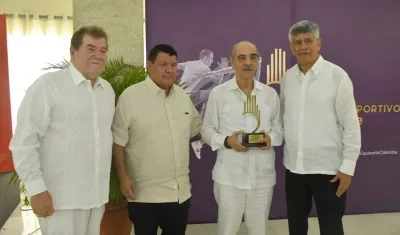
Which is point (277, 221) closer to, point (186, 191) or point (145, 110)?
point (186, 191)

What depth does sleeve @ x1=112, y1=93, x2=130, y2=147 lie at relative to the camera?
206 cm

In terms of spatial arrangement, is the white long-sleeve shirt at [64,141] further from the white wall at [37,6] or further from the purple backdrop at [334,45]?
the white wall at [37,6]

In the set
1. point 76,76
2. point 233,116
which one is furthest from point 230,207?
point 76,76

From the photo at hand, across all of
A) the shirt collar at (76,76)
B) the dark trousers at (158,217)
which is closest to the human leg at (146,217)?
the dark trousers at (158,217)

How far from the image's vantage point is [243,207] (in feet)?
7.58

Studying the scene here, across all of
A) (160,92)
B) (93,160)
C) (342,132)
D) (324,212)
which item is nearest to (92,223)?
(93,160)

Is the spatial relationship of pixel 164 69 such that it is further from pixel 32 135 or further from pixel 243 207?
pixel 243 207

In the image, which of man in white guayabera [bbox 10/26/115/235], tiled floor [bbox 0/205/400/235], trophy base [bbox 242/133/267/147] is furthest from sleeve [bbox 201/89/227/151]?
tiled floor [bbox 0/205/400/235]

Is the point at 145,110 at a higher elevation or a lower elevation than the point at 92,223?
higher

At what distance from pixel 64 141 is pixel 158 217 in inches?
28.8

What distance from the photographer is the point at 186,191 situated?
7.13 ft

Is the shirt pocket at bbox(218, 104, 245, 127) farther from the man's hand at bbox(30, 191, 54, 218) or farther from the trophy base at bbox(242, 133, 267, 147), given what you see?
the man's hand at bbox(30, 191, 54, 218)

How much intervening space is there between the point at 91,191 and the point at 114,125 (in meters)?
0.42

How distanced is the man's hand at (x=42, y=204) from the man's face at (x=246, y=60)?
4.14 ft
